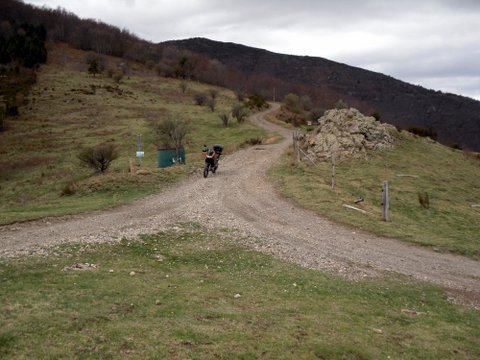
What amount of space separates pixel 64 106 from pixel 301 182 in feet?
163

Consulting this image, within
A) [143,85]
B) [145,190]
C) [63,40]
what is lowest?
[145,190]

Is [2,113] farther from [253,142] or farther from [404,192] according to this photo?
[404,192]

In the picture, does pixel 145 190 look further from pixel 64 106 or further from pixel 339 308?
pixel 64 106

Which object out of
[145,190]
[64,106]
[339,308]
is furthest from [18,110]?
[339,308]

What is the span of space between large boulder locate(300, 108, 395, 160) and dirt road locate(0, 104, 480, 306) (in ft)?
32.3

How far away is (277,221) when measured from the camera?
56.8ft

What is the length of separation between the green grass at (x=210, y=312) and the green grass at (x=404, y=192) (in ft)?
20.4

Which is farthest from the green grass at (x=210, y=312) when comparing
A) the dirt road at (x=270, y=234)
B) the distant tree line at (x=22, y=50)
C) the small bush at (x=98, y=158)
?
the distant tree line at (x=22, y=50)

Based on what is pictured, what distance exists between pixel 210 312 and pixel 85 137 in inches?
1715

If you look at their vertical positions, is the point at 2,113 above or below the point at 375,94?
below

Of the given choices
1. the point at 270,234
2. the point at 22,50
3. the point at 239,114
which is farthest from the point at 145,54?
the point at 270,234

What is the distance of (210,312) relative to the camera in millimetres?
8328

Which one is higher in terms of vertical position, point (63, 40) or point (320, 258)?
point (63, 40)

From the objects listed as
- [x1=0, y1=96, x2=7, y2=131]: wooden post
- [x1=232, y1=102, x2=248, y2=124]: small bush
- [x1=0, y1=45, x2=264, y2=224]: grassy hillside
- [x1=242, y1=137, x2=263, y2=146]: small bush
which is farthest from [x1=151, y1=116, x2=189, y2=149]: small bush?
[x1=0, y1=96, x2=7, y2=131]: wooden post
